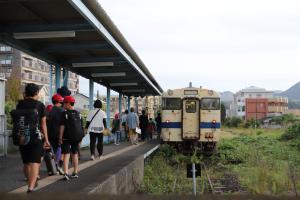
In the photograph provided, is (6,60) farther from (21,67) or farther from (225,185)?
(225,185)

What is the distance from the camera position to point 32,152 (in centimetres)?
671

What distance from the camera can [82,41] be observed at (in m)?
12.5

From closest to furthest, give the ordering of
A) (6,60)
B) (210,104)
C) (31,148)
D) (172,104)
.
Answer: (31,148) < (210,104) < (172,104) < (6,60)

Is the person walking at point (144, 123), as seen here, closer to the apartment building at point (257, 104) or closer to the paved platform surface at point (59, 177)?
the paved platform surface at point (59, 177)

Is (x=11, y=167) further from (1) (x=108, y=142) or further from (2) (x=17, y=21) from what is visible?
(1) (x=108, y=142)

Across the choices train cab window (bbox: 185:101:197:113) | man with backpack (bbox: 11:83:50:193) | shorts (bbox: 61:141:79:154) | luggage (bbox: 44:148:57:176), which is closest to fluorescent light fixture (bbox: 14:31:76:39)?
luggage (bbox: 44:148:57:176)

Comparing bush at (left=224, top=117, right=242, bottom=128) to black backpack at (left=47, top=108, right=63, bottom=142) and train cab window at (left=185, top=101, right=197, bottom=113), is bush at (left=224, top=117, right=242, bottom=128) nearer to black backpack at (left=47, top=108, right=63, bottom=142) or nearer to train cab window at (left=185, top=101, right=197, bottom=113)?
train cab window at (left=185, top=101, right=197, bottom=113)

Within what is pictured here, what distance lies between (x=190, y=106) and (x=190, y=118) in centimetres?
48

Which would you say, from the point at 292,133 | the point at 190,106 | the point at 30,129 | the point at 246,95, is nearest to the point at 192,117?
the point at 190,106

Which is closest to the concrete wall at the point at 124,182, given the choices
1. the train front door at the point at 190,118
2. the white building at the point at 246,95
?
the train front door at the point at 190,118

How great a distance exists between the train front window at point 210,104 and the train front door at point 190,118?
0.84 feet

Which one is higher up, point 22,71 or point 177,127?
point 22,71

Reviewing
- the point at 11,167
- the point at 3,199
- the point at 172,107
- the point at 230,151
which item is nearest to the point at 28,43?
the point at 11,167

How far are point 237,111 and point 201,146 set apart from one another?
113574mm
